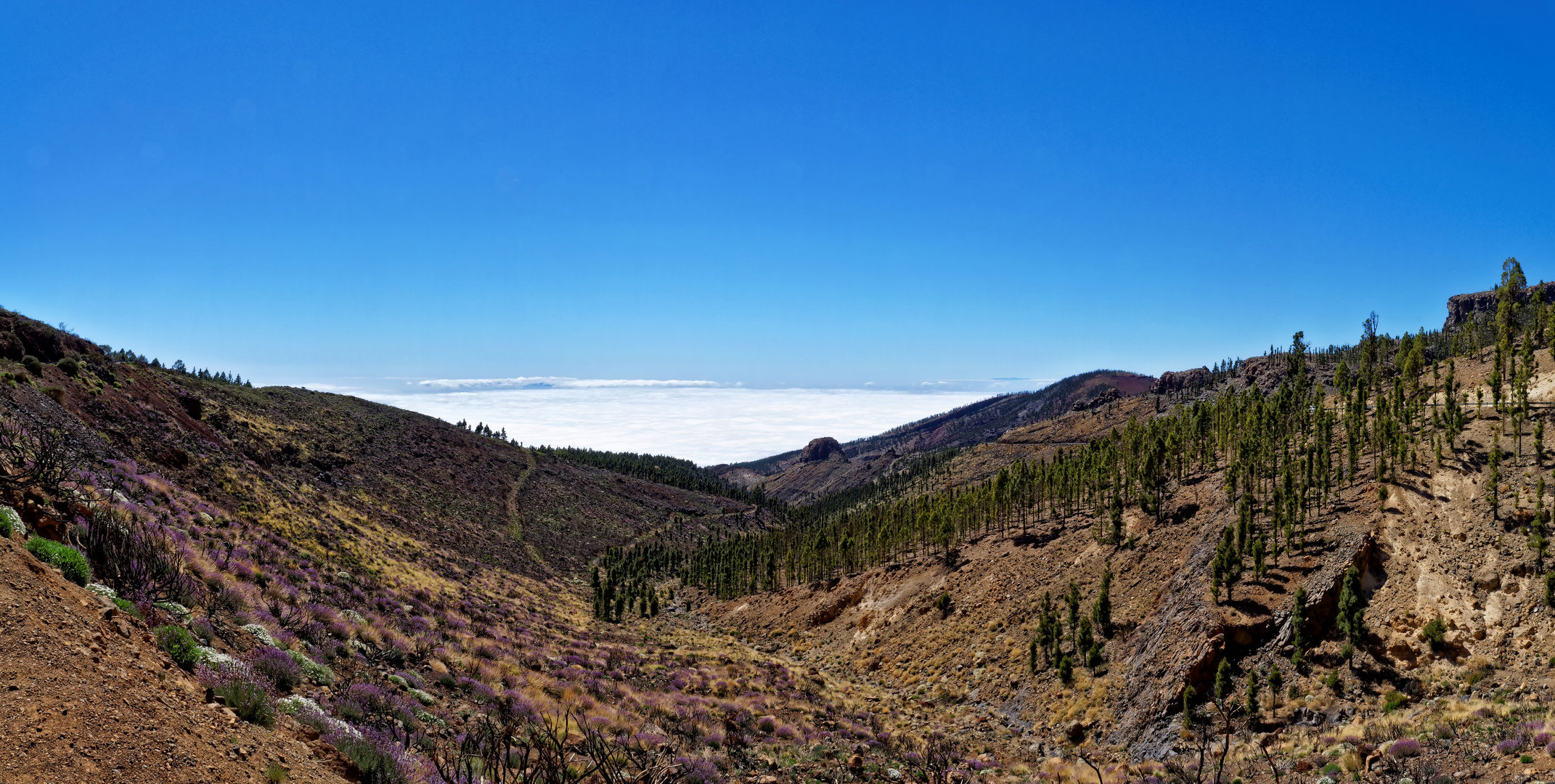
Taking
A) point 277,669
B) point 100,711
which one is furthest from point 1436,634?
point 100,711

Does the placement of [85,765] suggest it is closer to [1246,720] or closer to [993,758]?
[993,758]

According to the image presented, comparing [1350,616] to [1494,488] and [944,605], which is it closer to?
[1494,488]

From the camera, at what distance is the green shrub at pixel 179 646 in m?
8.93

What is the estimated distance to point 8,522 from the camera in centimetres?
960

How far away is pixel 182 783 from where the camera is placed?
251 inches

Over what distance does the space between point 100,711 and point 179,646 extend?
9.64 feet

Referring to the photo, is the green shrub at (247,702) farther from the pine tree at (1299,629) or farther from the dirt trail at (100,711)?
the pine tree at (1299,629)

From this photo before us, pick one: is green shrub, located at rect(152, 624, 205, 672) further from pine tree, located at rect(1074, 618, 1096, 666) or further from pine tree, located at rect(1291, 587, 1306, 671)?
pine tree, located at rect(1291, 587, 1306, 671)

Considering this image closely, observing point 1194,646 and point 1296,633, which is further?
point 1194,646

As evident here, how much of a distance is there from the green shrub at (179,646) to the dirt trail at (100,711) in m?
0.23

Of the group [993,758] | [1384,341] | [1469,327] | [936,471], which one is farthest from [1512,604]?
[936,471]

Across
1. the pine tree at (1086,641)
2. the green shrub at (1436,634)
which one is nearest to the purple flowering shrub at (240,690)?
the pine tree at (1086,641)

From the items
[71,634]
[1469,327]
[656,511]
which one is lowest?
[656,511]

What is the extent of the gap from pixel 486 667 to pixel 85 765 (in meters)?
14.7
